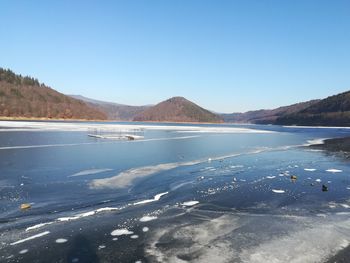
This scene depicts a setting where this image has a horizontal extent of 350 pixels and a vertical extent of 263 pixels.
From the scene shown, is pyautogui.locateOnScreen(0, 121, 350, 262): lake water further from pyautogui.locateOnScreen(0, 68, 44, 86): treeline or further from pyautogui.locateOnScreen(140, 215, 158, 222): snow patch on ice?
pyautogui.locateOnScreen(0, 68, 44, 86): treeline

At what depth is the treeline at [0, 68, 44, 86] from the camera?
178375 mm

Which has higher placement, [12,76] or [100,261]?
[12,76]

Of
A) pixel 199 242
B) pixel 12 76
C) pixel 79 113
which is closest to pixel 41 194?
pixel 199 242

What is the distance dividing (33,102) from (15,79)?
3335 centimetres

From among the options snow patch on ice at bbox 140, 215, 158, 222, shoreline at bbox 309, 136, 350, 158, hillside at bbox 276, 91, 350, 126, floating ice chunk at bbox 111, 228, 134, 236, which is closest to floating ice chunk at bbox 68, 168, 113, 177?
snow patch on ice at bbox 140, 215, 158, 222

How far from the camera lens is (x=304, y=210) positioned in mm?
10969

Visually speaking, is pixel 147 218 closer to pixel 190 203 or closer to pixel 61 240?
pixel 190 203

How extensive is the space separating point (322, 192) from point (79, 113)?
171m

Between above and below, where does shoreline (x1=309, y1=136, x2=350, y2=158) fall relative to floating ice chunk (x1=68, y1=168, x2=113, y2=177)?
below

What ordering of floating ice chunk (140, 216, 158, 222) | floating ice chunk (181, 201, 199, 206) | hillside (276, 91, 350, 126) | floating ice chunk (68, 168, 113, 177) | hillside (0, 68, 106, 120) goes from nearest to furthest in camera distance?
floating ice chunk (140, 216, 158, 222) → floating ice chunk (181, 201, 199, 206) → floating ice chunk (68, 168, 113, 177) → hillside (0, 68, 106, 120) → hillside (276, 91, 350, 126)

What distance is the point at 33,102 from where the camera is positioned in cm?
15938

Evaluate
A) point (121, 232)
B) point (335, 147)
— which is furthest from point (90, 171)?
A: point (335, 147)

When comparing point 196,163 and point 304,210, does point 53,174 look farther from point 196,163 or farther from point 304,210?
point 304,210

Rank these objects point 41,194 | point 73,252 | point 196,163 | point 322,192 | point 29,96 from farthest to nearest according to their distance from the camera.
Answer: point 29,96
point 196,163
point 322,192
point 41,194
point 73,252
